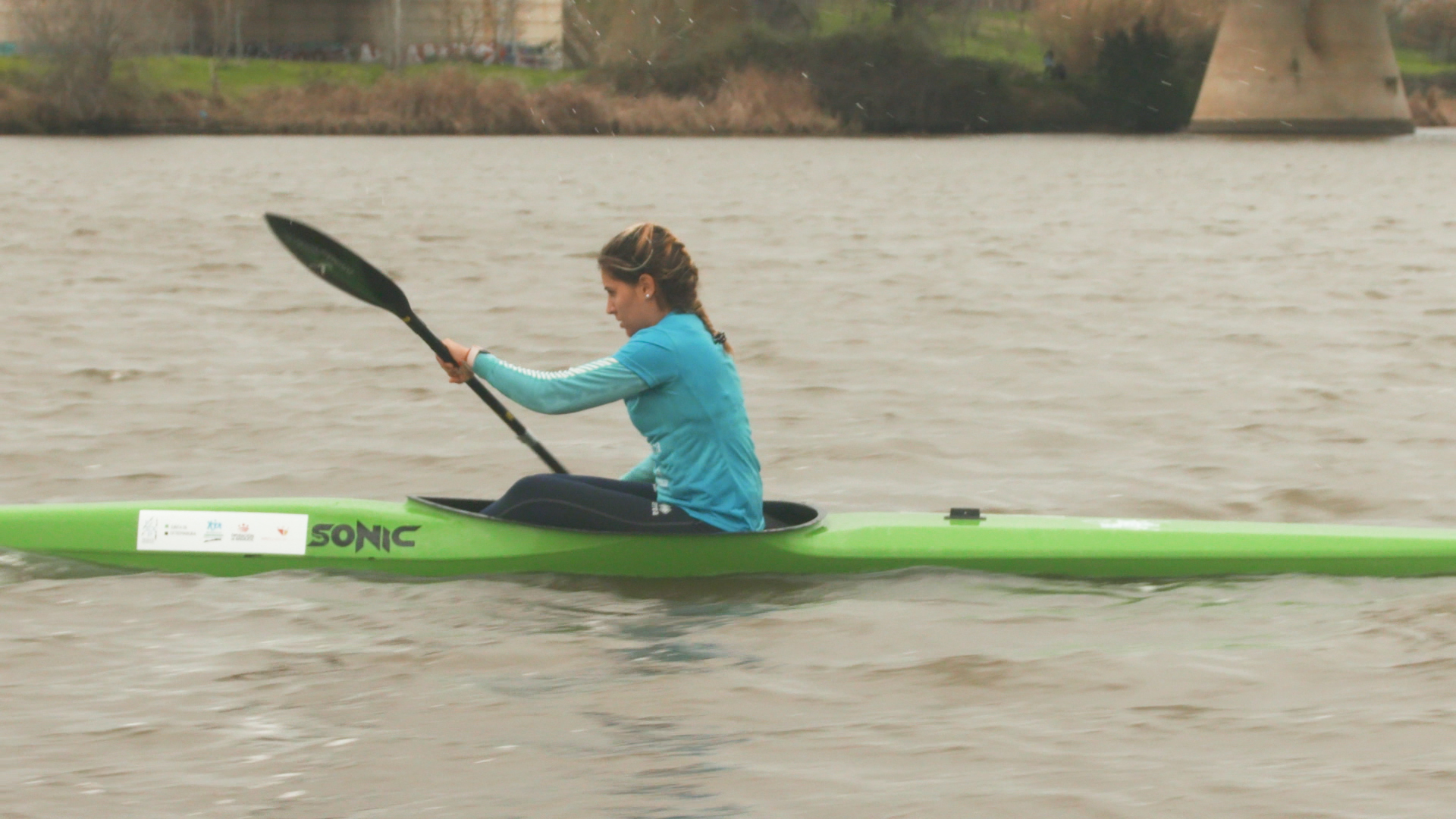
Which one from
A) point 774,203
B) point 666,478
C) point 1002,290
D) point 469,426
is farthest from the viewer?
point 774,203

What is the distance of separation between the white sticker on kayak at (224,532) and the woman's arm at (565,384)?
1092 millimetres

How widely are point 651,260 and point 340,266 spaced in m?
1.95

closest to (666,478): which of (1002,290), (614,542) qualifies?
(614,542)

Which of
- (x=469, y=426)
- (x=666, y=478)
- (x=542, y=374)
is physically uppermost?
(x=542, y=374)

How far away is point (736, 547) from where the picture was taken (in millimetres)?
5723

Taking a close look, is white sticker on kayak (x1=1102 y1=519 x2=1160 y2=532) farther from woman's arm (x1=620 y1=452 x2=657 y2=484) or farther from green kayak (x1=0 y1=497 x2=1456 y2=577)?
woman's arm (x1=620 y1=452 x2=657 y2=484)

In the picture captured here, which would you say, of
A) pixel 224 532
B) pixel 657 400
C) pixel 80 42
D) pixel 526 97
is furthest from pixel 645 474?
pixel 526 97

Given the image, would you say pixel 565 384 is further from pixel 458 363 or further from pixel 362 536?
pixel 362 536

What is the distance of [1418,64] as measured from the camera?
2753 inches

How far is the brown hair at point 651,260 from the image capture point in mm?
5176

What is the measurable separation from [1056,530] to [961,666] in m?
1.05

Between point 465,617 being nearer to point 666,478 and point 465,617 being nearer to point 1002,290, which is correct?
point 666,478

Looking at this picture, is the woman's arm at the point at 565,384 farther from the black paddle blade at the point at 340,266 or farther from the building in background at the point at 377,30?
the building in background at the point at 377,30

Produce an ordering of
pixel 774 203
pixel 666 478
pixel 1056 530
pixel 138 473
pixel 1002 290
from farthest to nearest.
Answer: pixel 774 203, pixel 1002 290, pixel 138 473, pixel 1056 530, pixel 666 478
